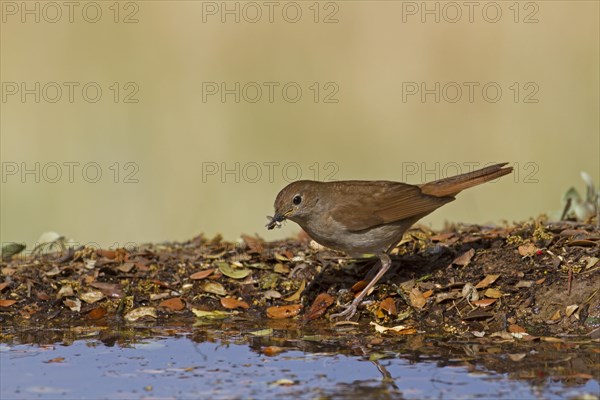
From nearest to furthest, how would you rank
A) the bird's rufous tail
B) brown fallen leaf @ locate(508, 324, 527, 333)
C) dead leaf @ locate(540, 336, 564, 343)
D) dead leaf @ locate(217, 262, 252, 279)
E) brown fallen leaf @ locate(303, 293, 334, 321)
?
1. dead leaf @ locate(540, 336, 564, 343)
2. brown fallen leaf @ locate(508, 324, 527, 333)
3. brown fallen leaf @ locate(303, 293, 334, 321)
4. dead leaf @ locate(217, 262, 252, 279)
5. the bird's rufous tail

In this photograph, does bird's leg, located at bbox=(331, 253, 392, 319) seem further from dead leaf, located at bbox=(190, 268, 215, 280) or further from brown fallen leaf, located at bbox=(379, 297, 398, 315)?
dead leaf, located at bbox=(190, 268, 215, 280)

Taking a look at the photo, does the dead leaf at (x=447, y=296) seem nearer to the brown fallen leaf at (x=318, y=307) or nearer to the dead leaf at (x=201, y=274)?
the brown fallen leaf at (x=318, y=307)

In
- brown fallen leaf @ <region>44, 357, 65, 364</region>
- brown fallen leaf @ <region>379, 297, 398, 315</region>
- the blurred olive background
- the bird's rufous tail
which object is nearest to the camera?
brown fallen leaf @ <region>44, 357, 65, 364</region>

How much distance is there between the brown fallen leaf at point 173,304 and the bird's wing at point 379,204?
3.81 feet

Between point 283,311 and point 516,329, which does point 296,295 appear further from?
point 516,329

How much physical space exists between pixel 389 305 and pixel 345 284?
54 cm

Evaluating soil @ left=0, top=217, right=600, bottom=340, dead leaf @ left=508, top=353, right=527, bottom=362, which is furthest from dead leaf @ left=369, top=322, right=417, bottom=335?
dead leaf @ left=508, top=353, right=527, bottom=362

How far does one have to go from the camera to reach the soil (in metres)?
6.20

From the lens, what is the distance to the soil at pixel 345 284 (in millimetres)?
6195

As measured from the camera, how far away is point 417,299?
6441 mm

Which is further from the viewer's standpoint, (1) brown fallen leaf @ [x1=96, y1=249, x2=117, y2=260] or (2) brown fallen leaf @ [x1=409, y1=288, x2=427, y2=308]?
(1) brown fallen leaf @ [x1=96, y1=249, x2=117, y2=260]

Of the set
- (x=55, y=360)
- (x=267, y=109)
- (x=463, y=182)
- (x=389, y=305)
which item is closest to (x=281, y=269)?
(x=389, y=305)

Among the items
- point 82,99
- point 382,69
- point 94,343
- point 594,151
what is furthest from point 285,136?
point 94,343

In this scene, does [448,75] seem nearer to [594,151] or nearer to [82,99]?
[594,151]
